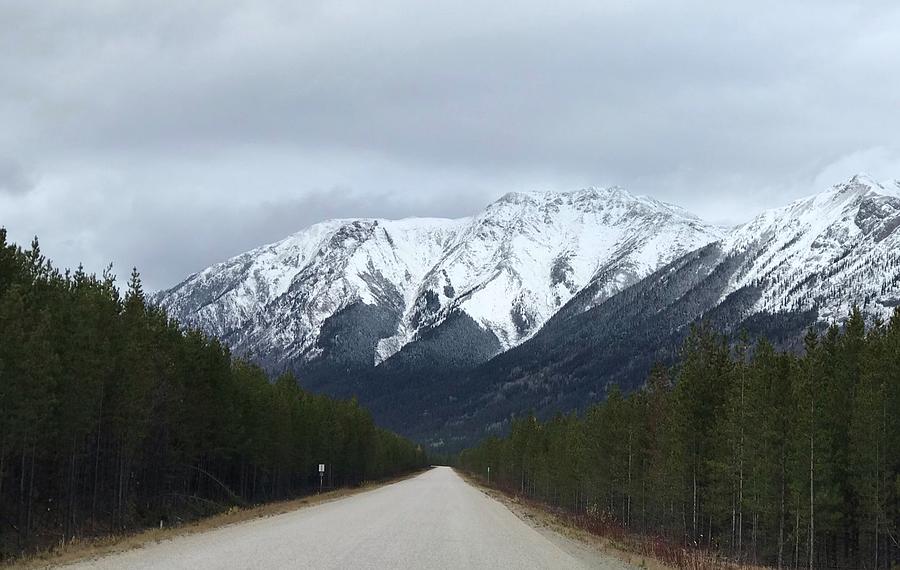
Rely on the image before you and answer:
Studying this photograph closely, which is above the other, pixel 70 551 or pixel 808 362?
pixel 808 362

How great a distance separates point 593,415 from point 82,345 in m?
46.5

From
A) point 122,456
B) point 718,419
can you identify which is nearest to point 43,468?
point 122,456

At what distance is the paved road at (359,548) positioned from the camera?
62.3ft

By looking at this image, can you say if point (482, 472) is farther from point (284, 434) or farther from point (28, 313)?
point (28, 313)

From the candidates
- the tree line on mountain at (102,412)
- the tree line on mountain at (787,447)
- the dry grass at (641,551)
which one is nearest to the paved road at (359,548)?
the dry grass at (641,551)

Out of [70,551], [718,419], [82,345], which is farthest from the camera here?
[718,419]

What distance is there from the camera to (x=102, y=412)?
36812 millimetres

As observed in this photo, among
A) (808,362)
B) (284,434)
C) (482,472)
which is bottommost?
(482,472)

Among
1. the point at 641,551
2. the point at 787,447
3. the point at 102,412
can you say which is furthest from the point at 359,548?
the point at 787,447

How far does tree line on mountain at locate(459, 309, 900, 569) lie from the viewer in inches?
1416

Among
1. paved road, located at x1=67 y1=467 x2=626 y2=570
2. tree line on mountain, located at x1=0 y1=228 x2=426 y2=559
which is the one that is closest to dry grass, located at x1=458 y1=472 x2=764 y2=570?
paved road, located at x1=67 y1=467 x2=626 y2=570

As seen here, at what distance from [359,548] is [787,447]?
924 inches

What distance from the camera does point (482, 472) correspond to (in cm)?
17888

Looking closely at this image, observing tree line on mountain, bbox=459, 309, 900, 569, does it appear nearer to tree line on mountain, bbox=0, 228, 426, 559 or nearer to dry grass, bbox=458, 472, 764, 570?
dry grass, bbox=458, 472, 764, 570
